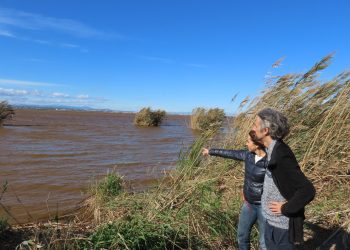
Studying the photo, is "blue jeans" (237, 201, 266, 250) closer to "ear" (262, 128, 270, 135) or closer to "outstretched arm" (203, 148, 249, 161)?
"outstretched arm" (203, 148, 249, 161)

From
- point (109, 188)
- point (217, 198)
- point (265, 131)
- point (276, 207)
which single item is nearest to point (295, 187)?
point (276, 207)

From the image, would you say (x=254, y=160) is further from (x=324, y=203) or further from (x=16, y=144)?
(x=16, y=144)

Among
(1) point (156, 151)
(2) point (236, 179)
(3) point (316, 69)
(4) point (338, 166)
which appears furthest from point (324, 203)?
(1) point (156, 151)

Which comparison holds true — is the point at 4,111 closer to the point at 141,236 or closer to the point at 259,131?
the point at 141,236

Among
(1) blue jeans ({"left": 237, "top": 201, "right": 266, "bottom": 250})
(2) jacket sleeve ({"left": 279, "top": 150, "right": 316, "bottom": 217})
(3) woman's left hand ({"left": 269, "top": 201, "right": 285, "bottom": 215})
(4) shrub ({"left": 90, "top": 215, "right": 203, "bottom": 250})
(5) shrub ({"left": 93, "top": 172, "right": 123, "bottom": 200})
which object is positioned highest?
(2) jacket sleeve ({"left": 279, "top": 150, "right": 316, "bottom": 217})

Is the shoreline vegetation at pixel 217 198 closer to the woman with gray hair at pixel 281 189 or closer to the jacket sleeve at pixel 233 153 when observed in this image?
the jacket sleeve at pixel 233 153

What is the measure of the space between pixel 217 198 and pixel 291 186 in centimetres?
287

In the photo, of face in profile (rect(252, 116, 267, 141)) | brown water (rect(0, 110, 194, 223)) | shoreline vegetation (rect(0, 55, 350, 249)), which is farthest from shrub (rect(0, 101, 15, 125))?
face in profile (rect(252, 116, 267, 141))

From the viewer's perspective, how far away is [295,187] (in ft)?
9.20

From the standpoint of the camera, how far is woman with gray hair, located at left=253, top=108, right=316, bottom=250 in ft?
9.14

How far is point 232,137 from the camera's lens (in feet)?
23.3

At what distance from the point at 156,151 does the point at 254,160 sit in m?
12.1

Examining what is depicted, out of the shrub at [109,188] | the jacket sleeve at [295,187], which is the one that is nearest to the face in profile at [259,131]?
the jacket sleeve at [295,187]

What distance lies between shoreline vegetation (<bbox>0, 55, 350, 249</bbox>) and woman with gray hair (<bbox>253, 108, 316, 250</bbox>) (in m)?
1.37
